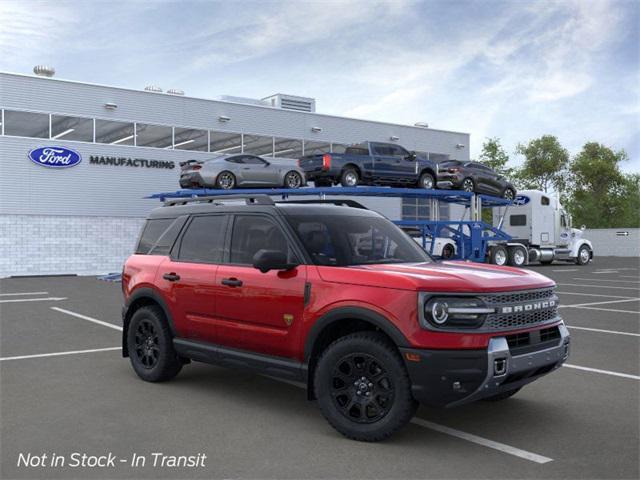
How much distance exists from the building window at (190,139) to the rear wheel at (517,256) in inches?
597

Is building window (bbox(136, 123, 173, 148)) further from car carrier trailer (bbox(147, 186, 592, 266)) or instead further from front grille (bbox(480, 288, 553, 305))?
front grille (bbox(480, 288, 553, 305))

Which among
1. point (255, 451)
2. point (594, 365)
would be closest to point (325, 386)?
point (255, 451)

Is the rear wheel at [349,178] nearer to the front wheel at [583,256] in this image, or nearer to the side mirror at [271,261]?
the front wheel at [583,256]

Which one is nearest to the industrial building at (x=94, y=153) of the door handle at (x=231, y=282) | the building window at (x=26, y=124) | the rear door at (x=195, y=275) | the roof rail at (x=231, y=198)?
the building window at (x=26, y=124)

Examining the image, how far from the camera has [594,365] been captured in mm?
7609

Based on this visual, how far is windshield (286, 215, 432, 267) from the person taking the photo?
5559 millimetres

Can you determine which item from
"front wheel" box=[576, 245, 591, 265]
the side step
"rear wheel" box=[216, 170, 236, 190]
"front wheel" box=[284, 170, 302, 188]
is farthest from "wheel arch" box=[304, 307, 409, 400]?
"front wheel" box=[576, 245, 591, 265]

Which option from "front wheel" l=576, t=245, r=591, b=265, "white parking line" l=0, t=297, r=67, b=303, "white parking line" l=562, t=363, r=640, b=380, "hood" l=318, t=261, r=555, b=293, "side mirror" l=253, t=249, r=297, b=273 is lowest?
"white parking line" l=0, t=297, r=67, b=303

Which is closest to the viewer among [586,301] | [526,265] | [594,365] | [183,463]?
[183,463]

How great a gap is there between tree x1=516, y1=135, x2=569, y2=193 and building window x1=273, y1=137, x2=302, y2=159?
49.4 metres

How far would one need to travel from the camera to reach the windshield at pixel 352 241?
18.2 ft

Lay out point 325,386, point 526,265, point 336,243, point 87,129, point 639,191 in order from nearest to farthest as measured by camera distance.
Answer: point 325,386, point 336,243, point 87,129, point 526,265, point 639,191

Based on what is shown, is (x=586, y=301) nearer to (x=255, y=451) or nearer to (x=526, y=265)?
(x=255, y=451)

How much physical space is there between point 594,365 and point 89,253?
2478cm
